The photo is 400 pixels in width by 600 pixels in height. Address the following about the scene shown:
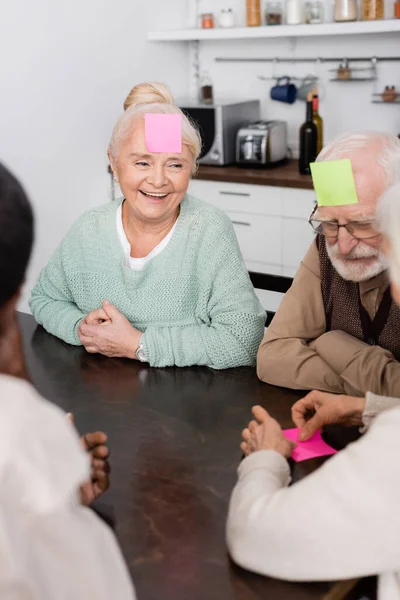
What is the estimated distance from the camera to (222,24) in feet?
13.9

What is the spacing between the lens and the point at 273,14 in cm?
405

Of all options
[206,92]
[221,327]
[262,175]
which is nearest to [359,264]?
[221,327]

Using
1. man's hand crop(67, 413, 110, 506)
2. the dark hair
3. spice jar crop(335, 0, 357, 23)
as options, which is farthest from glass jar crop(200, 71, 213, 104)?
the dark hair

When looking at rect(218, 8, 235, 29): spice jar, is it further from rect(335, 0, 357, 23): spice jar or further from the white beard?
the white beard

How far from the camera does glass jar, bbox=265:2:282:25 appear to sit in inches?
159

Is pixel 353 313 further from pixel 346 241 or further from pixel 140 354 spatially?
pixel 140 354

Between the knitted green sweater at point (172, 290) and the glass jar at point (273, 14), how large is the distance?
2.22 meters

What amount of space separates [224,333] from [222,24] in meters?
2.77

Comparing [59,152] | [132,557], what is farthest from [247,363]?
[59,152]

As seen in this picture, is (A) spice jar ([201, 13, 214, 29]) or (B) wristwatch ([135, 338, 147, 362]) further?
(A) spice jar ([201, 13, 214, 29])

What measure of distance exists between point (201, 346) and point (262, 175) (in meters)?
2.07

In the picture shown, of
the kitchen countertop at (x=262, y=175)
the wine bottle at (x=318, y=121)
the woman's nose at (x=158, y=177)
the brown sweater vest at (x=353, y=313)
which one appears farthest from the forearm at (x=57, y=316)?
the wine bottle at (x=318, y=121)

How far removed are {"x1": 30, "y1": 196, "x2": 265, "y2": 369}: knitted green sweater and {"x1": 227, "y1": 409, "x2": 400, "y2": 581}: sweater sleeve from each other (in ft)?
2.57

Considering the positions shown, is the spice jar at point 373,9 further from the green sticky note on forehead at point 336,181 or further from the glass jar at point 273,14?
the green sticky note on forehead at point 336,181
